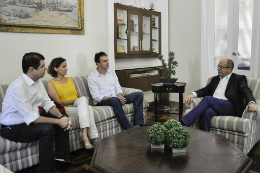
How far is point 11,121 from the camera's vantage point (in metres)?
2.02

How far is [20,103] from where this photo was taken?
76.7 inches

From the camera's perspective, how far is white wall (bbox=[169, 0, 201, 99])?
4754mm

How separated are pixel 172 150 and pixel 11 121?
4.65ft

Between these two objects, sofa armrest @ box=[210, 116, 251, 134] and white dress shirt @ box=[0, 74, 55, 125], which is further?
sofa armrest @ box=[210, 116, 251, 134]

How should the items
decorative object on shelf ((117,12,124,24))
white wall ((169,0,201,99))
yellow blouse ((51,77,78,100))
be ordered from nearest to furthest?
1. yellow blouse ((51,77,78,100))
2. decorative object on shelf ((117,12,124,24))
3. white wall ((169,0,201,99))

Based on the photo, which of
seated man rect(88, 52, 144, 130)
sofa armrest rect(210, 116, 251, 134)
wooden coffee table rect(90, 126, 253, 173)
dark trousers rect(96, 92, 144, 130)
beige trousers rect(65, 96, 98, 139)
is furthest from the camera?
seated man rect(88, 52, 144, 130)

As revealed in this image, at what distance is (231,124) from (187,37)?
2.98 metres

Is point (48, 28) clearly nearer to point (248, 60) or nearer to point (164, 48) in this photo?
point (164, 48)

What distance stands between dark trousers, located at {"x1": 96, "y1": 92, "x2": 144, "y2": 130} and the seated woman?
329 millimetres

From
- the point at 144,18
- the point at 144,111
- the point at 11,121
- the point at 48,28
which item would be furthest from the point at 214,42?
the point at 11,121

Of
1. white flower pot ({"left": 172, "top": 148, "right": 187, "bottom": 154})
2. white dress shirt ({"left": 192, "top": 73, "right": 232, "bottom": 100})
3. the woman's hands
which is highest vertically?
white dress shirt ({"left": 192, "top": 73, "right": 232, "bottom": 100})

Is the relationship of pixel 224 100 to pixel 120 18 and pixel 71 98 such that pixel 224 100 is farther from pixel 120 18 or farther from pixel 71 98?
pixel 120 18

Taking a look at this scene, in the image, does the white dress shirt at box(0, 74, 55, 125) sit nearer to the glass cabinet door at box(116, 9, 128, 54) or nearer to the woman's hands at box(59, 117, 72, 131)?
the woman's hands at box(59, 117, 72, 131)

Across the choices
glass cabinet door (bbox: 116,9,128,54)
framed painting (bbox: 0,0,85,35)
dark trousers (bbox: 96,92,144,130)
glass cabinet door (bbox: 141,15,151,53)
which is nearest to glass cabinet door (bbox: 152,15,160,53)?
glass cabinet door (bbox: 141,15,151,53)
